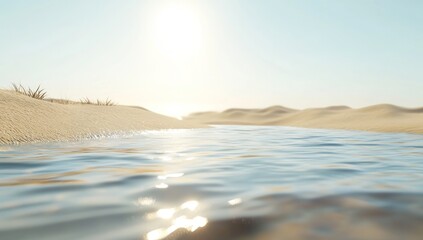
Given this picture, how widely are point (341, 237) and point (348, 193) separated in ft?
2.18

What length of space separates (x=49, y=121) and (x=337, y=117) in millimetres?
13439

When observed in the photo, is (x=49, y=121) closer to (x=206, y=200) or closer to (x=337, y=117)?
(x=206, y=200)

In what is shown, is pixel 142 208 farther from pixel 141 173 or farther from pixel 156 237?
pixel 141 173

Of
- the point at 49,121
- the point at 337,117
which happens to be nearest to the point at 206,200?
the point at 49,121

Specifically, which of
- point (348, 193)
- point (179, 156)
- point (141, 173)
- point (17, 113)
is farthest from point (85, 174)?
point (17, 113)

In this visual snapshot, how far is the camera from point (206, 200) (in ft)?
5.74

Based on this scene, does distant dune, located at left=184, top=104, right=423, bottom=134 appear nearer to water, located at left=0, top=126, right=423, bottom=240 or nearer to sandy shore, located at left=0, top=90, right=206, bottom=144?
sandy shore, located at left=0, top=90, right=206, bottom=144

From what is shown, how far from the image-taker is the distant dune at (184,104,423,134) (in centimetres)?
1084

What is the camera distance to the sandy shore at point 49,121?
4.16m

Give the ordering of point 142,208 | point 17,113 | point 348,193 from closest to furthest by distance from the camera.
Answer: point 142,208, point 348,193, point 17,113

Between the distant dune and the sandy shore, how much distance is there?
7.01m

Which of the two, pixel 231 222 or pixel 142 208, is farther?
pixel 142 208

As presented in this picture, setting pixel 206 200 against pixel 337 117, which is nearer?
pixel 206 200

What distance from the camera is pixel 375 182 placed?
2.19 metres
